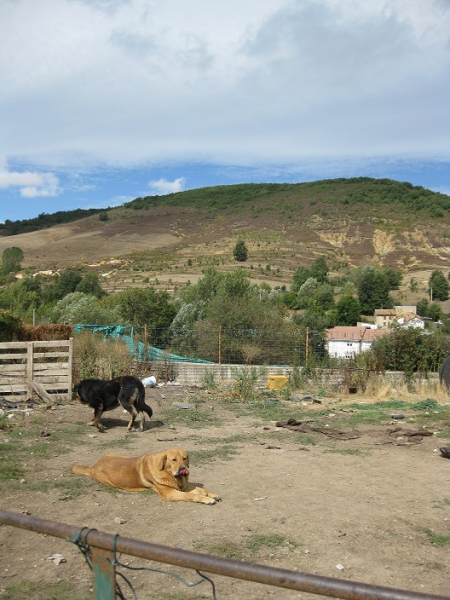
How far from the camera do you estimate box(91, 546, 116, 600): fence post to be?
2.20 m

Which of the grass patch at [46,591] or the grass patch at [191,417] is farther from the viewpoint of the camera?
the grass patch at [191,417]

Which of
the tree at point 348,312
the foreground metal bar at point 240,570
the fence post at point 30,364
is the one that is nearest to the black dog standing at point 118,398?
the fence post at point 30,364

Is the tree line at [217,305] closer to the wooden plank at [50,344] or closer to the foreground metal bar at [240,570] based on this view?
the wooden plank at [50,344]

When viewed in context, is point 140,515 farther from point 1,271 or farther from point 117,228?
point 117,228

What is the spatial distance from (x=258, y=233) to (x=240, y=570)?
104 metres

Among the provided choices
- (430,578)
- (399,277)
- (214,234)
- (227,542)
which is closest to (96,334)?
(227,542)

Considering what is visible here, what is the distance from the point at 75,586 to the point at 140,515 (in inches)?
65.2

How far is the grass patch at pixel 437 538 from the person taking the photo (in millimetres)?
5273

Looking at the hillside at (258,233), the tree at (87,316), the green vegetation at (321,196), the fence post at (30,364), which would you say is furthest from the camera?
the green vegetation at (321,196)

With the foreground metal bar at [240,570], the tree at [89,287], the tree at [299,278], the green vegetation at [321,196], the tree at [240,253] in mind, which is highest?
the green vegetation at [321,196]

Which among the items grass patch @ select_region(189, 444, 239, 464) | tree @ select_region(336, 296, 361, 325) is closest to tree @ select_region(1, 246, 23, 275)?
tree @ select_region(336, 296, 361, 325)

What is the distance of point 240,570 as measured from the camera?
1.92 meters

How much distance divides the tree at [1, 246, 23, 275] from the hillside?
264cm

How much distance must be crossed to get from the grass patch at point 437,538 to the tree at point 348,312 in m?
50.2
